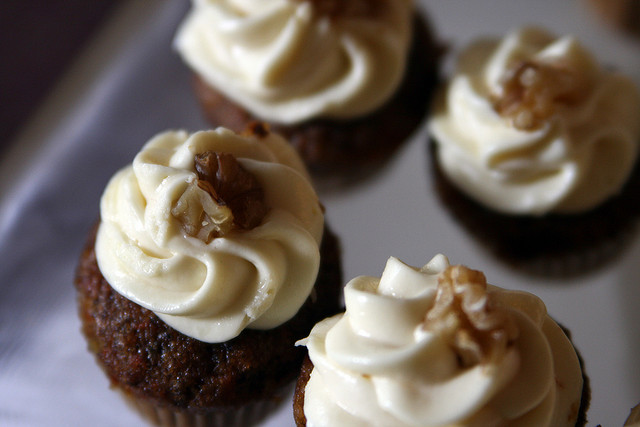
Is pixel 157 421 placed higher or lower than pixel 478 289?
lower

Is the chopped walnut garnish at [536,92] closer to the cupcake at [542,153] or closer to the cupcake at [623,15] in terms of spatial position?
the cupcake at [542,153]

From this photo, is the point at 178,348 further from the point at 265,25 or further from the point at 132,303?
the point at 265,25

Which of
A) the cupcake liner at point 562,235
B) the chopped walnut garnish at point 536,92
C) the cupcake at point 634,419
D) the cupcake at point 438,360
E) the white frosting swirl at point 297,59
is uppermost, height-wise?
the white frosting swirl at point 297,59

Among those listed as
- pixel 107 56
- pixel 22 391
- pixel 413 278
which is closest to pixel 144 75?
pixel 107 56

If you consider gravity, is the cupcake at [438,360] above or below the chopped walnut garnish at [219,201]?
below

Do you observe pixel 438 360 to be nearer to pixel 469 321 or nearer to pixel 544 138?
pixel 469 321

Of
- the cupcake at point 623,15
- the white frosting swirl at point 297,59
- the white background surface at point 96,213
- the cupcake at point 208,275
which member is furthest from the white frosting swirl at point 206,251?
the cupcake at point 623,15

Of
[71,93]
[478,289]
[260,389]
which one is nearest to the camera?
[478,289]

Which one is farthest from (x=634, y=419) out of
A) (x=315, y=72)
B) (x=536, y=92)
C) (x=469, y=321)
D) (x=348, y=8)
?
(x=348, y=8)
